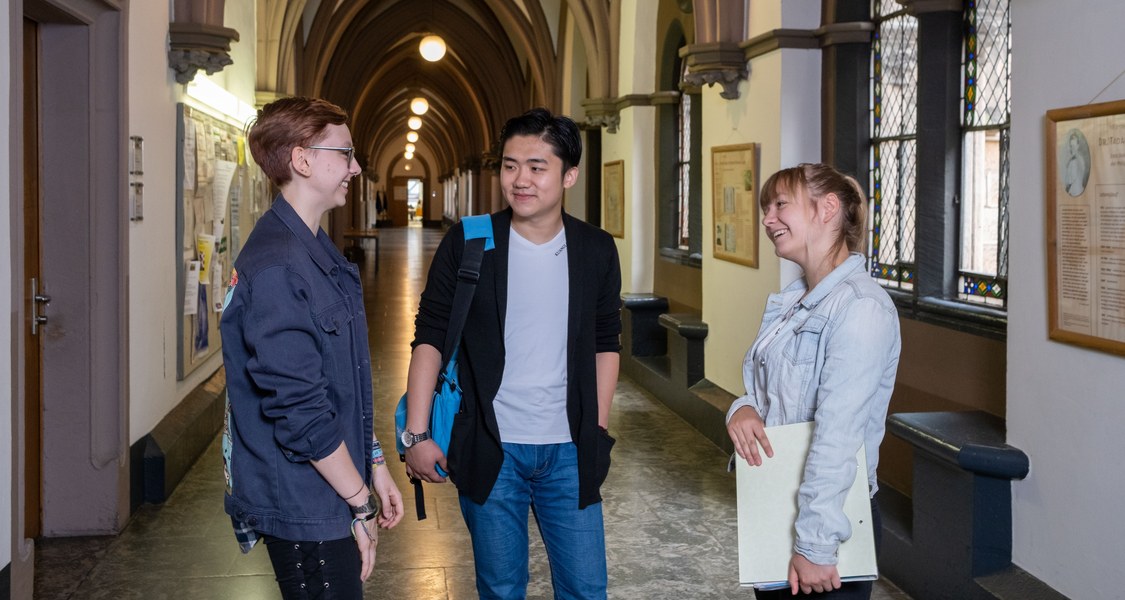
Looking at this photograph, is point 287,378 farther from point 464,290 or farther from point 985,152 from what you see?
point 985,152

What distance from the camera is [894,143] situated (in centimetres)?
560

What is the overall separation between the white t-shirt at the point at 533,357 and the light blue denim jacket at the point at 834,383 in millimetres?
617

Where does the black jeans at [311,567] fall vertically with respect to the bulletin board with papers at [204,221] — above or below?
below

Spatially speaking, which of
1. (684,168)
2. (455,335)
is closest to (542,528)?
(455,335)

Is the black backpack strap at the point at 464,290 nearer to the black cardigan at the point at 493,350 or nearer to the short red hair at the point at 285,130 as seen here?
the black cardigan at the point at 493,350

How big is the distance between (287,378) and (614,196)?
8681mm

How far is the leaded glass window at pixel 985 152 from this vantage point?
463 cm

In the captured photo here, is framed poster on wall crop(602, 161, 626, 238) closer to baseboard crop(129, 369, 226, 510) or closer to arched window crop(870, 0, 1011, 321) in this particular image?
baseboard crop(129, 369, 226, 510)

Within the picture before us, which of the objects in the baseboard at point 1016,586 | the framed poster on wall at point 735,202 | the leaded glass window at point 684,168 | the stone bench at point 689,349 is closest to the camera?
the baseboard at point 1016,586

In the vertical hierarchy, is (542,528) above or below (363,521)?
below

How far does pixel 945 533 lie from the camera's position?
12.8ft

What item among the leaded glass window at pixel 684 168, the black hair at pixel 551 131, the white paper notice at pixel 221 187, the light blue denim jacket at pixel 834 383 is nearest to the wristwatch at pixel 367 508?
the light blue denim jacket at pixel 834 383

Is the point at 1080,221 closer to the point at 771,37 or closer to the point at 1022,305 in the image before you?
the point at 1022,305

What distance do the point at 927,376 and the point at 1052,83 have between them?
1840mm
